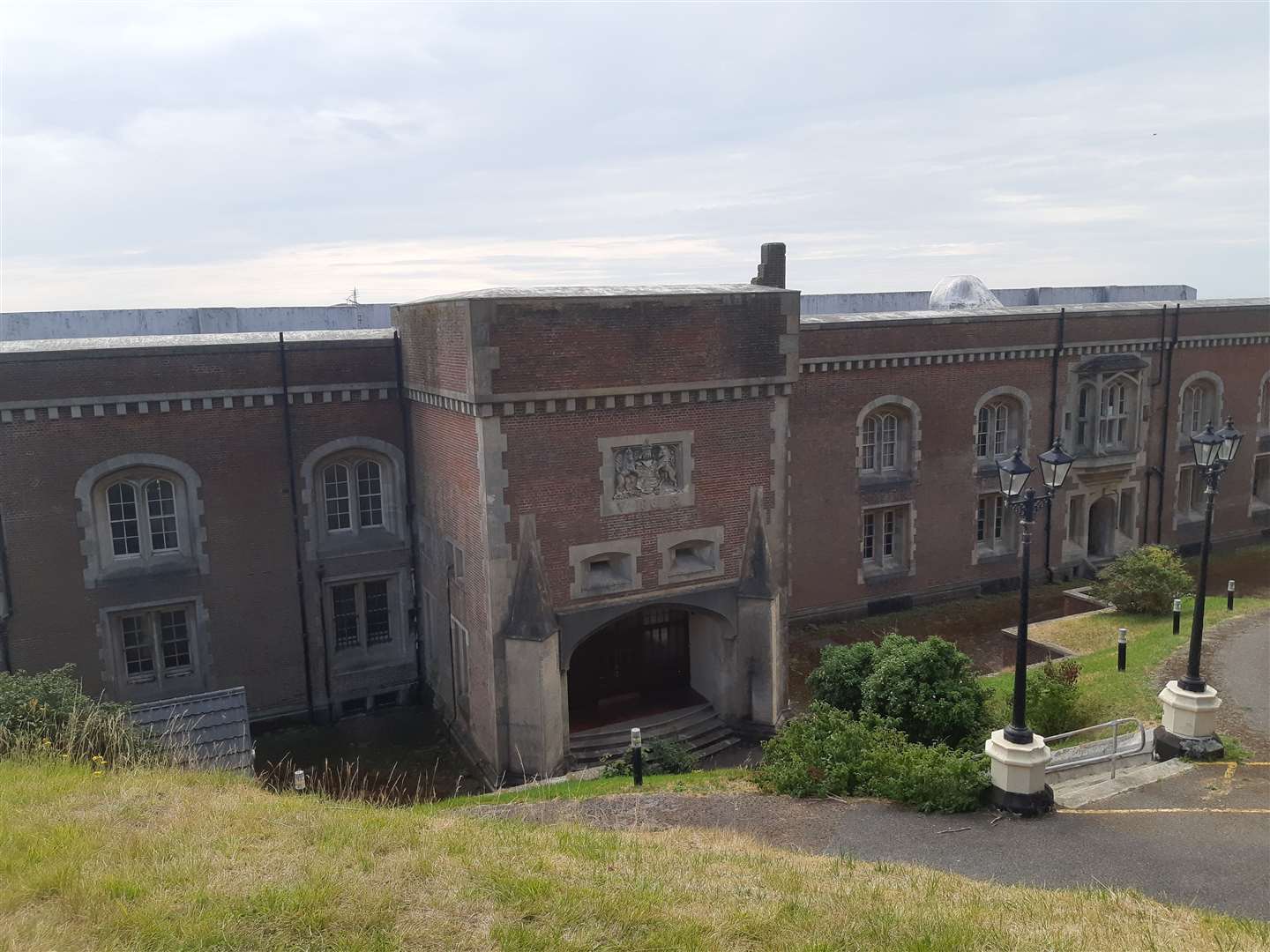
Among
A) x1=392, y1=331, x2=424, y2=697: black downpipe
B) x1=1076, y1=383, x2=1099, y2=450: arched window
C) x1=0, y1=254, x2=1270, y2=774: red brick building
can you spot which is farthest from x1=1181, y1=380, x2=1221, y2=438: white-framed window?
x1=392, y1=331, x2=424, y2=697: black downpipe

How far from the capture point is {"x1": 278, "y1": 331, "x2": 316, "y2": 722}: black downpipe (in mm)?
20250

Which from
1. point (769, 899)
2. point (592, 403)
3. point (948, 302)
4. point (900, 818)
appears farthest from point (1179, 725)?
point (948, 302)

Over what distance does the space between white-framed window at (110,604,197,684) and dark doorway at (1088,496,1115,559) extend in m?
28.2

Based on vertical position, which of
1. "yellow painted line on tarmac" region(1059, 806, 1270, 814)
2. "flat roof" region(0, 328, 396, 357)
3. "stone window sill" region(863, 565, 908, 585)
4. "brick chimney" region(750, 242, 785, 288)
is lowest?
"stone window sill" region(863, 565, 908, 585)

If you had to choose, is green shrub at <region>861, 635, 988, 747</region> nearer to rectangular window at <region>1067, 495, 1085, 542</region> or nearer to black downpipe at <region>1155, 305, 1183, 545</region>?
rectangular window at <region>1067, 495, 1085, 542</region>

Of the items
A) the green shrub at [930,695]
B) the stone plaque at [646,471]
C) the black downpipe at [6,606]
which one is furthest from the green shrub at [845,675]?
the black downpipe at [6,606]

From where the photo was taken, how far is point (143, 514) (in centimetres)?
1966

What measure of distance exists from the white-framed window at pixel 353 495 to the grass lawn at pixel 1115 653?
1456cm

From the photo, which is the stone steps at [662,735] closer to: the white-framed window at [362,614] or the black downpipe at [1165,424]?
the white-framed window at [362,614]

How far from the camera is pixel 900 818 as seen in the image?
12750mm

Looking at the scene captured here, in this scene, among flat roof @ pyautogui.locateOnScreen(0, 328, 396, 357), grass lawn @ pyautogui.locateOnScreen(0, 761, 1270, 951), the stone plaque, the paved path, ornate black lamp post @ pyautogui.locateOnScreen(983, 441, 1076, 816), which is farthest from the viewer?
flat roof @ pyautogui.locateOnScreen(0, 328, 396, 357)

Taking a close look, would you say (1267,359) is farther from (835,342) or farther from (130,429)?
(130,429)

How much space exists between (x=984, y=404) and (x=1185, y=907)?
809 inches

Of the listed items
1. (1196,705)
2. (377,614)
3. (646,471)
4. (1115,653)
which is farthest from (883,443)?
(377,614)
